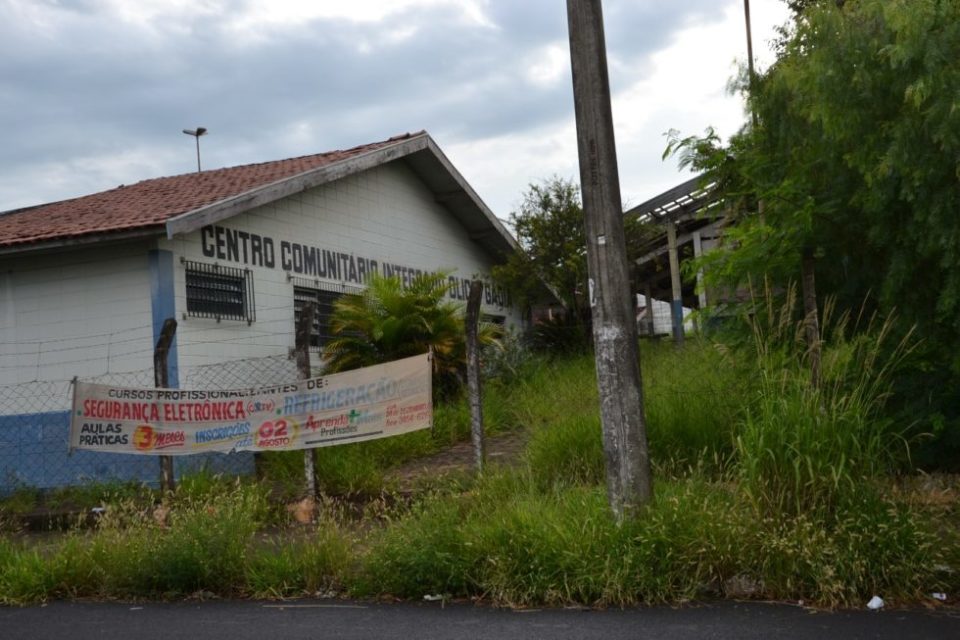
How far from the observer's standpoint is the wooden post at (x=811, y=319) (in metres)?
6.75

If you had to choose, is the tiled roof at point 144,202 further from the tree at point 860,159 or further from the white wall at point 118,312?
the tree at point 860,159

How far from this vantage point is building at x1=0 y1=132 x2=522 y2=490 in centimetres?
1136

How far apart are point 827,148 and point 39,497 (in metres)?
9.01

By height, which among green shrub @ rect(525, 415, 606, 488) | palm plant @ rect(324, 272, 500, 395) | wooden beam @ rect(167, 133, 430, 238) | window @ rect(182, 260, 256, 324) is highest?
wooden beam @ rect(167, 133, 430, 238)

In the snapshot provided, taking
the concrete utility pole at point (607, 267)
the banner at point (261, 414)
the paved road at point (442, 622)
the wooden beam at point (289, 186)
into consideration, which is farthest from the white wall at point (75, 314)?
the concrete utility pole at point (607, 267)

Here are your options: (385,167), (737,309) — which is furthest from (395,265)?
(737,309)

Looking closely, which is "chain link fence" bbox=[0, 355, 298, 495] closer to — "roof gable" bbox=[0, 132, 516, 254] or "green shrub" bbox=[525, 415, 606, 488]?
"roof gable" bbox=[0, 132, 516, 254]

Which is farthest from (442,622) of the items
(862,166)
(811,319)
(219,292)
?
(219,292)

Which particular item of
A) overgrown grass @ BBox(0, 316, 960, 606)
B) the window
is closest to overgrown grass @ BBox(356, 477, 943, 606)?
overgrown grass @ BBox(0, 316, 960, 606)

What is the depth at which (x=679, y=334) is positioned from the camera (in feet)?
66.7

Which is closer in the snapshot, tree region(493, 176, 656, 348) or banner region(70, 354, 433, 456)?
banner region(70, 354, 433, 456)

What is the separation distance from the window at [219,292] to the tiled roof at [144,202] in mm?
845

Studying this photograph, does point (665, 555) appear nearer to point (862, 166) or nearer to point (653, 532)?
point (653, 532)

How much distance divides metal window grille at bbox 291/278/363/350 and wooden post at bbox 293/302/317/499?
4.44m
